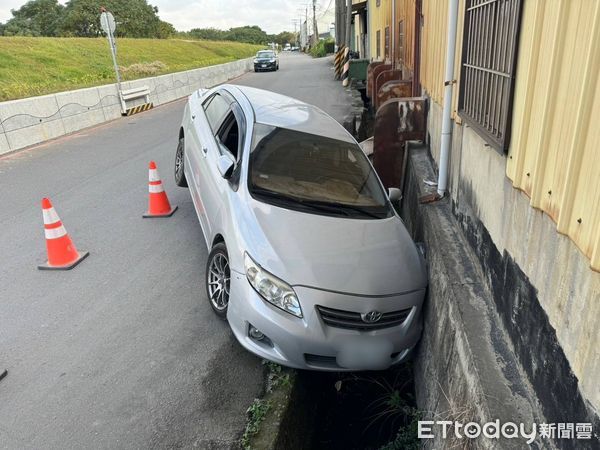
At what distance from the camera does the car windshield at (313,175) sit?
3.80 metres

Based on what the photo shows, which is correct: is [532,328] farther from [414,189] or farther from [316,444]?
[414,189]

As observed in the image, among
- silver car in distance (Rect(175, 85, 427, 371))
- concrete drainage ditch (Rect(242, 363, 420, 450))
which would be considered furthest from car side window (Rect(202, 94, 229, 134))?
concrete drainage ditch (Rect(242, 363, 420, 450))

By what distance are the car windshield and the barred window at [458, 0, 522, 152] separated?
41.4 inches

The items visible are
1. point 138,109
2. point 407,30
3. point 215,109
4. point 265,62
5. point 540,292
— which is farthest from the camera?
point 265,62

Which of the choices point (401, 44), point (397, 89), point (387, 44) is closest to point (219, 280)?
point (397, 89)

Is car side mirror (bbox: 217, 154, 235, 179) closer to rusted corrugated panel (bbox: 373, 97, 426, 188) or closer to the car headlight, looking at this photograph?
the car headlight

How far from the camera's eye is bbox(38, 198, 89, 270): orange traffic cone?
459 centimetres

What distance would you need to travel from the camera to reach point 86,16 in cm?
4356

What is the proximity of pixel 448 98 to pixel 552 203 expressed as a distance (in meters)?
2.69

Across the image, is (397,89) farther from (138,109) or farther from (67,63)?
(67,63)

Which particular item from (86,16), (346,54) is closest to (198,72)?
(346,54)

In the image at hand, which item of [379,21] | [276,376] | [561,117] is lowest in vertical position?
Answer: [276,376]

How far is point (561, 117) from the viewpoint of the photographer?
208cm

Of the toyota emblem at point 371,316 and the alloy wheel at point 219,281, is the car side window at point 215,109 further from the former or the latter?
the toyota emblem at point 371,316
